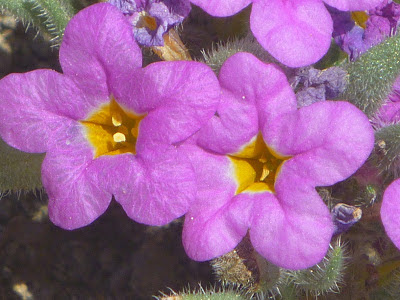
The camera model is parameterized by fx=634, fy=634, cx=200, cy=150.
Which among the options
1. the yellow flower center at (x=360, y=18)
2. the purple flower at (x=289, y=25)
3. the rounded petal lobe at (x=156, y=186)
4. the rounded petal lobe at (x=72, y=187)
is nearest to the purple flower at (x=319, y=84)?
the purple flower at (x=289, y=25)

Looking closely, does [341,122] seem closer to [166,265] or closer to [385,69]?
[385,69]

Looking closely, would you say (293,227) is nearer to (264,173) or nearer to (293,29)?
(264,173)

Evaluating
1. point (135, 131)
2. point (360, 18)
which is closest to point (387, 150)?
point (360, 18)

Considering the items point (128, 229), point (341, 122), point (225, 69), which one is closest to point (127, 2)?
point (225, 69)

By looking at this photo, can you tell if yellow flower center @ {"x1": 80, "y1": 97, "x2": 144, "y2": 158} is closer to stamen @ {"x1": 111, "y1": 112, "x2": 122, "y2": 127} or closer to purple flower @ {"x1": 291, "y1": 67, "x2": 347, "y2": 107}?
stamen @ {"x1": 111, "y1": 112, "x2": 122, "y2": 127}

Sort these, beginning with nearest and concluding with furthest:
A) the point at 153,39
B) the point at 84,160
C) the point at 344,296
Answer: the point at 84,160 → the point at 153,39 → the point at 344,296
